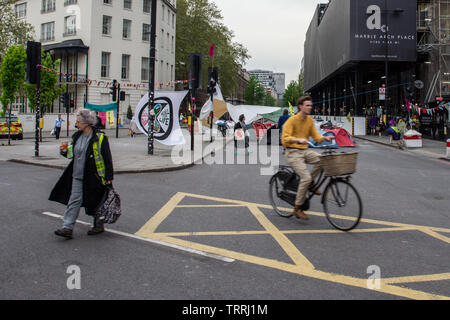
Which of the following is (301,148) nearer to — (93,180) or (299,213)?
(299,213)

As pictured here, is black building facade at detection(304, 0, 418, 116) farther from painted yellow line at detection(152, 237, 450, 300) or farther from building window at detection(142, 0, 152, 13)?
painted yellow line at detection(152, 237, 450, 300)

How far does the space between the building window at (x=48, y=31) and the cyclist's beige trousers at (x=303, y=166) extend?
44839mm

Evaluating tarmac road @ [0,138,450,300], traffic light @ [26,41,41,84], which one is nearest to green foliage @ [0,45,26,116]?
traffic light @ [26,41,41,84]

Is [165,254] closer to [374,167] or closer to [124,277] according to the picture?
[124,277]

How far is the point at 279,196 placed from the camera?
20.9 ft

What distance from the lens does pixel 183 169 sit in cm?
1232

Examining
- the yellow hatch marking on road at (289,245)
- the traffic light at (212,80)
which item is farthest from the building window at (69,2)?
the yellow hatch marking on road at (289,245)

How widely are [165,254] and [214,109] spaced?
56.4 feet

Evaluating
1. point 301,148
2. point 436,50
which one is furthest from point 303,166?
point 436,50

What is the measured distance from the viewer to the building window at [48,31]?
1752 inches

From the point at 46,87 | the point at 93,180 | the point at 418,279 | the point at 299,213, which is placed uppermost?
the point at 46,87

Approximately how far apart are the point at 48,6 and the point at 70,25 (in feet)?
13.0

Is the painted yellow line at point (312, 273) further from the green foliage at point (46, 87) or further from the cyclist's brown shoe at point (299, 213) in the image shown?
the green foliage at point (46, 87)
